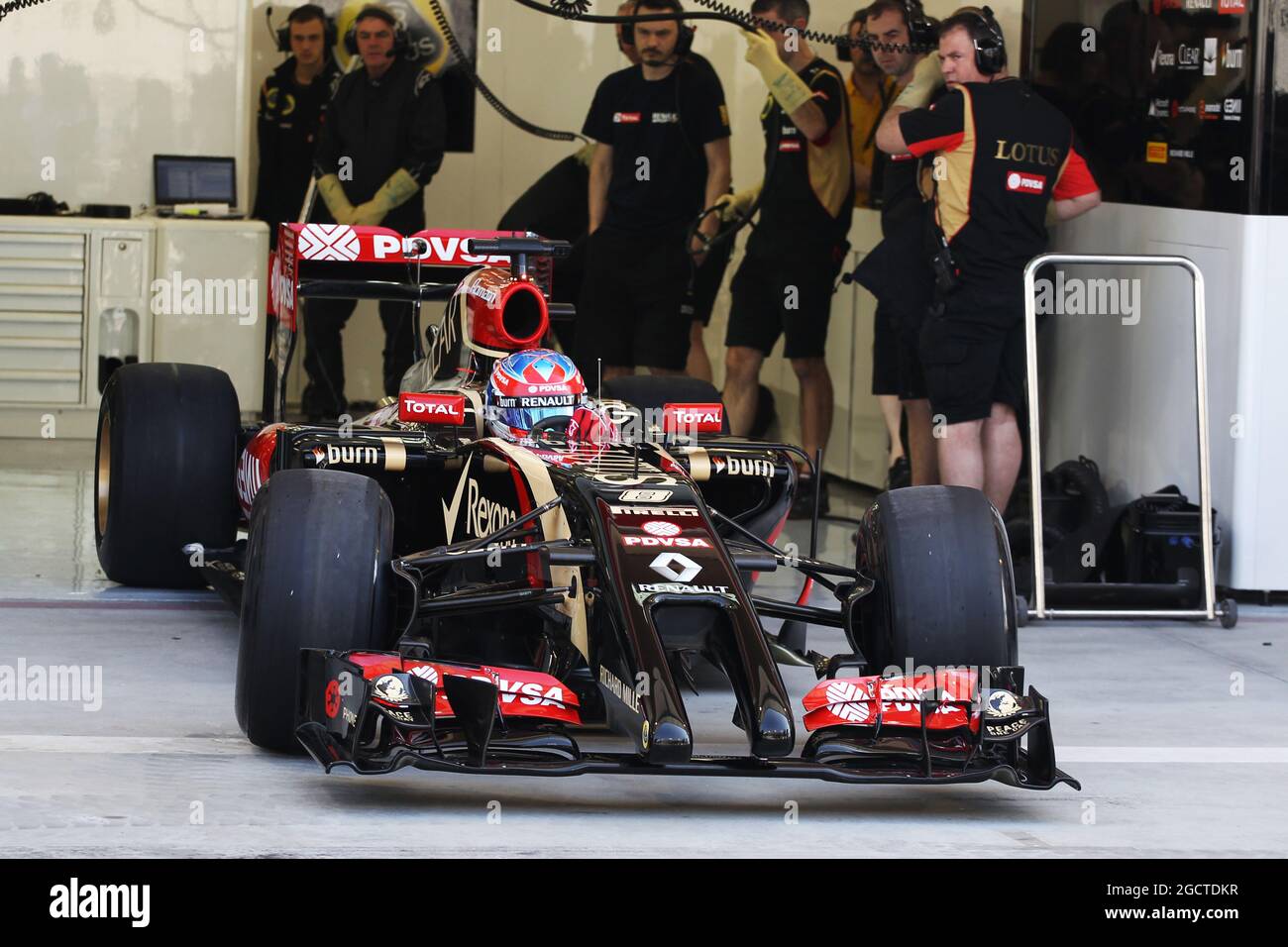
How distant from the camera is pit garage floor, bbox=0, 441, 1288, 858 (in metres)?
4.55

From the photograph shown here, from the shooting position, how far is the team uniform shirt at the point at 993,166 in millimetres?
7988

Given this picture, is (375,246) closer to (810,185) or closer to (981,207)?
(981,207)

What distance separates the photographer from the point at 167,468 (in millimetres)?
7125

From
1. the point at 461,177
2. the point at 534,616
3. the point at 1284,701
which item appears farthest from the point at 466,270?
the point at 461,177

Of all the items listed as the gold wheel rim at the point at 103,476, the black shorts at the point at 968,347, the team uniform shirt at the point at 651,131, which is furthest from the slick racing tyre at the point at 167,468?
the team uniform shirt at the point at 651,131

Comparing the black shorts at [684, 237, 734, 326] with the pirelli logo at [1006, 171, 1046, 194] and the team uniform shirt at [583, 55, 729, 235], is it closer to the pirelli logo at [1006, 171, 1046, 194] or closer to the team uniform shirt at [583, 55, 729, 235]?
the team uniform shirt at [583, 55, 729, 235]

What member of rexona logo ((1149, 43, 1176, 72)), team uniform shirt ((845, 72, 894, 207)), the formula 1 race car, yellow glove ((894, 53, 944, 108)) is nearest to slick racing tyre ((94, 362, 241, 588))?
the formula 1 race car

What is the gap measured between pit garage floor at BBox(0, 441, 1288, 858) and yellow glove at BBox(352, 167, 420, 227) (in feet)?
16.0

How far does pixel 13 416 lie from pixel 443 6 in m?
3.51

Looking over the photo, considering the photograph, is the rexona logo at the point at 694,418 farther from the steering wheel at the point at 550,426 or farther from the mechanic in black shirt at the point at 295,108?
the mechanic in black shirt at the point at 295,108

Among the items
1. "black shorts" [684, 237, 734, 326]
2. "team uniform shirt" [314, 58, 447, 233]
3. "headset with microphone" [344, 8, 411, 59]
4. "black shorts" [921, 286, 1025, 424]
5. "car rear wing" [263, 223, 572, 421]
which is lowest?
"black shorts" [921, 286, 1025, 424]

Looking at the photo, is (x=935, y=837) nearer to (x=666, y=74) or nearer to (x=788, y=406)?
(x=666, y=74)

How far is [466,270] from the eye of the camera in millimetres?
7840

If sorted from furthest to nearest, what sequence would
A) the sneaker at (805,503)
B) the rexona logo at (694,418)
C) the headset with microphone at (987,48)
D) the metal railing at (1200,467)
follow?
1. the sneaker at (805,503)
2. the headset with microphone at (987,48)
3. the metal railing at (1200,467)
4. the rexona logo at (694,418)
